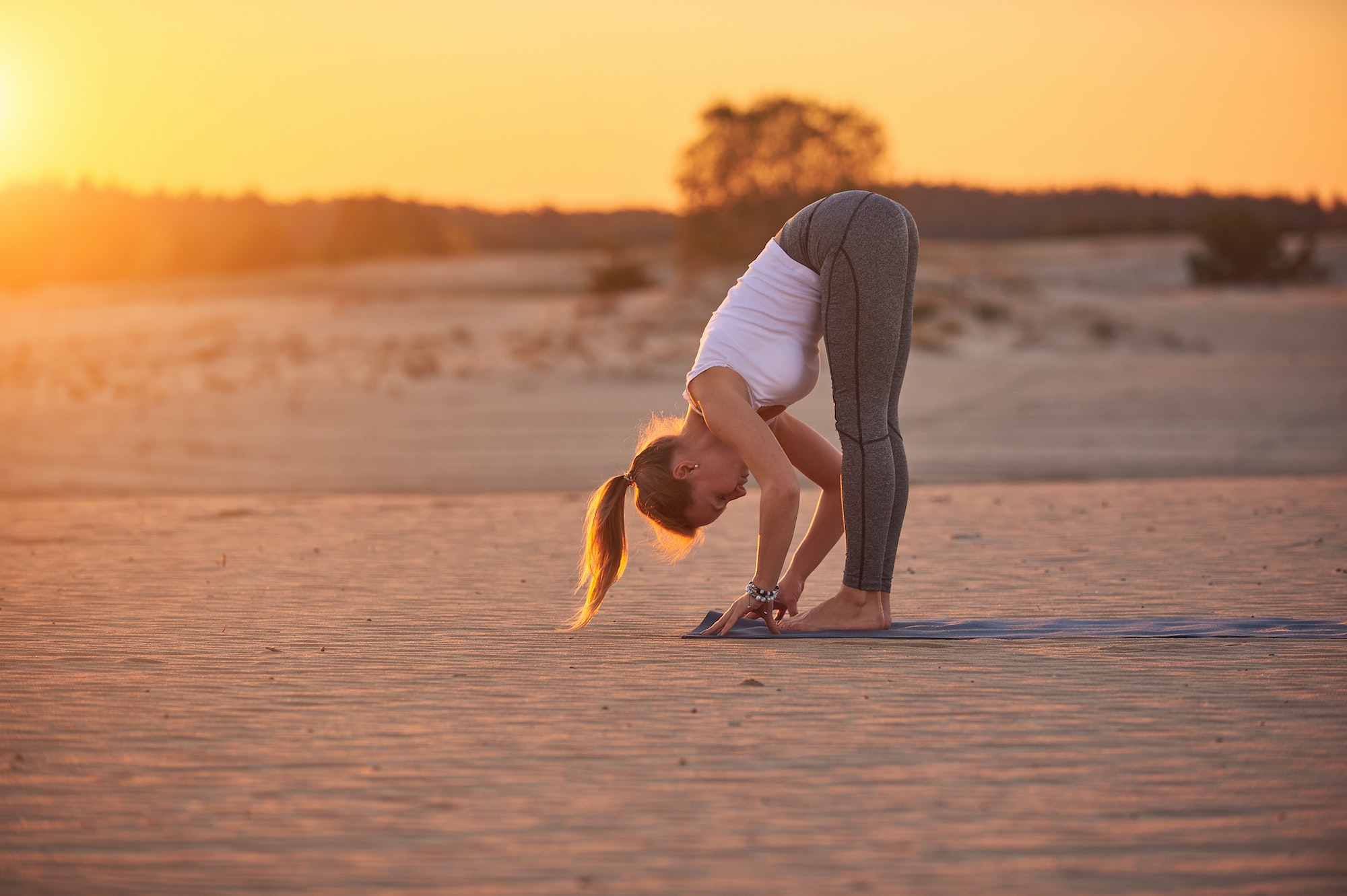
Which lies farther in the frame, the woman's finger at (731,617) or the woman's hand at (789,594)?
the woman's hand at (789,594)

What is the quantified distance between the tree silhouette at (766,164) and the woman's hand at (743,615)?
3867 cm

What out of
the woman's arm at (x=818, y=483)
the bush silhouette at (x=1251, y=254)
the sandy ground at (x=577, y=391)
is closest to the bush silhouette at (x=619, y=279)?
the sandy ground at (x=577, y=391)

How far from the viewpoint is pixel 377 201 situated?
8406 cm

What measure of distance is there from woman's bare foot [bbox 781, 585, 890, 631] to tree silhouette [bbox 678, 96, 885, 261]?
126 ft

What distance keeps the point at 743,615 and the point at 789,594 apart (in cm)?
33

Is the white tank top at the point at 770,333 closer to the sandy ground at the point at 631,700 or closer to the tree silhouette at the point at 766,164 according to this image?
the sandy ground at the point at 631,700

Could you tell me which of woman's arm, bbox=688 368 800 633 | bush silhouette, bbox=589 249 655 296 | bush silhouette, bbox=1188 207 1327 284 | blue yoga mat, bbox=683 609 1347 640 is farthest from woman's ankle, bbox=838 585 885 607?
bush silhouette, bbox=1188 207 1327 284

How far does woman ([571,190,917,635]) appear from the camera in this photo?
4.64 metres

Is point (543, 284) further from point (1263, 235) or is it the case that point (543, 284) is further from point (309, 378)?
point (309, 378)

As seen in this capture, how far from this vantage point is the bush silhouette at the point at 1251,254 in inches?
1818

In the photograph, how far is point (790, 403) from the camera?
180 inches

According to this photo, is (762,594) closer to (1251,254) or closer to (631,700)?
(631,700)

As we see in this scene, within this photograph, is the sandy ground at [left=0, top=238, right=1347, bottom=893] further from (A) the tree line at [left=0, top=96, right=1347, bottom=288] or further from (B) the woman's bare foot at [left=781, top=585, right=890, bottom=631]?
(A) the tree line at [left=0, top=96, right=1347, bottom=288]

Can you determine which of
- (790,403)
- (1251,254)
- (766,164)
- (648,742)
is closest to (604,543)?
(790,403)
